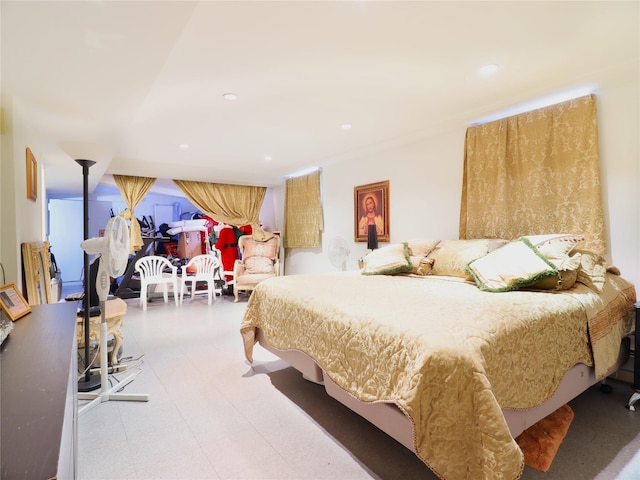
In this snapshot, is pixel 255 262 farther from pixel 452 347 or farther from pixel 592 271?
pixel 452 347

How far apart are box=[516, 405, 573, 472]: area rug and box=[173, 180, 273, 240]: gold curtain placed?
492 cm

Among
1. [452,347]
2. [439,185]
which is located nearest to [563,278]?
[452,347]

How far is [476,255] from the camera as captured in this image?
2.74 meters

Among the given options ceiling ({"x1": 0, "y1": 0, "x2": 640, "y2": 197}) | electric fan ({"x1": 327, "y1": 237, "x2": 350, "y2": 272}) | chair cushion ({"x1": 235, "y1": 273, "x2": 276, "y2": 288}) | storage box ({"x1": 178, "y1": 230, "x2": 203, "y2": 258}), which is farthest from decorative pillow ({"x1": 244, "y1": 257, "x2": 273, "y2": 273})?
ceiling ({"x1": 0, "y1": 0, "x2": 640, "y2": 197})

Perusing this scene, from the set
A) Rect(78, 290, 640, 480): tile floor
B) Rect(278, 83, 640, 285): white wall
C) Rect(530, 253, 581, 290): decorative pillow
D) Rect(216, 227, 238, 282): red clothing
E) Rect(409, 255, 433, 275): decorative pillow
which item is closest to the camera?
Rect(78, 290, 640, 480): tile floor

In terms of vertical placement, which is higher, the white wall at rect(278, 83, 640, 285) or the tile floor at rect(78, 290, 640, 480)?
the white wall at rect(278, 83, 640, 285)

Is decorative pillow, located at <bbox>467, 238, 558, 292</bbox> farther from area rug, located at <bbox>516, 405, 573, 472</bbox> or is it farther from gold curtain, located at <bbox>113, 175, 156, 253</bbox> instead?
gold curtain, located at <bbox>113, 175, 156, 253</bbox>

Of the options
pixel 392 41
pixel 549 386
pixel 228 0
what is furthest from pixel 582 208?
pixel 228 0

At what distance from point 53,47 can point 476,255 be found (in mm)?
3136

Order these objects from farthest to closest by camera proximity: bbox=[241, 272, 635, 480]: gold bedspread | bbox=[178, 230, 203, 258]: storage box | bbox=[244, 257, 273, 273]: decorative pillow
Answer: bbox=[178, 230, 203, 258]: storage box → bbox=[244, 257, 273, 273]: decorative pillow → bbox=[241, 272, 635, 480]: gold bedspread

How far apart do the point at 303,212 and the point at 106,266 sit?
155 inches

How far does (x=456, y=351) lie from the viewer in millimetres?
1231

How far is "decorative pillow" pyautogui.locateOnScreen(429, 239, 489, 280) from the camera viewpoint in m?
2.76

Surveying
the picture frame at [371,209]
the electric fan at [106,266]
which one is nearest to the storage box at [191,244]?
the picture frame at [371,209]
